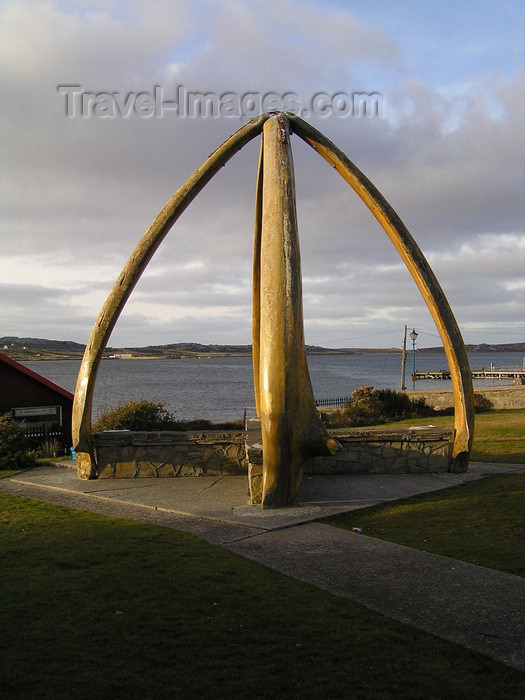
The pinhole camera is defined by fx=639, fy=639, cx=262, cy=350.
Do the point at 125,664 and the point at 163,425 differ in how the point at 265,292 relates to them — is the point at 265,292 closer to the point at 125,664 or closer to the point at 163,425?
the point at 125,664

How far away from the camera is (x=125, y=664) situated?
12.9ft

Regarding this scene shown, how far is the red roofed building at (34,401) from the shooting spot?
2272cm

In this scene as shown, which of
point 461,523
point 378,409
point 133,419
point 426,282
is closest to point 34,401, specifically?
point 133,419

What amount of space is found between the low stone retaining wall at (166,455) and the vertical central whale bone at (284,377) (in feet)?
8.97

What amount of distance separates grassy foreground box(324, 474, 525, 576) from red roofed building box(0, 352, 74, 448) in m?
16.7

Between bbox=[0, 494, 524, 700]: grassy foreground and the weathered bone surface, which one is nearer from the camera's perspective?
bbox=[0, 494, 524, 700]: grassy foreground

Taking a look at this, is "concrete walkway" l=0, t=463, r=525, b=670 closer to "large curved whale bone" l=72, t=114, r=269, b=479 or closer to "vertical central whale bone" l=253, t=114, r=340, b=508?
"vertical central whale bone" l=253, t=114, r=340, b=508

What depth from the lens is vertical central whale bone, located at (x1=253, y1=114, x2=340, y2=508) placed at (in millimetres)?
8250

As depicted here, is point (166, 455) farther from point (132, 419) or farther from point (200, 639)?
point (132, 419)

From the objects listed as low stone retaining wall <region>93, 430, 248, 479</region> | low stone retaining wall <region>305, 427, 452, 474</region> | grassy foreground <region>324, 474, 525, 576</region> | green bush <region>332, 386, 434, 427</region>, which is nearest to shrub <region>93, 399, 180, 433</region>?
low stone retaining wall <region>93, 430, 248, 479</region>

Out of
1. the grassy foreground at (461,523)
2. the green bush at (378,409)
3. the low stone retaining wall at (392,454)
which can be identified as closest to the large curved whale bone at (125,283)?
the low stone retaining wall at (392,454)

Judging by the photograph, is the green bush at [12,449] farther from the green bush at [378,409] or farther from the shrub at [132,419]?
the green bush at [378,409]

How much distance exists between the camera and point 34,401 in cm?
2348

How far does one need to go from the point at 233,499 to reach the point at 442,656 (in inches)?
207
